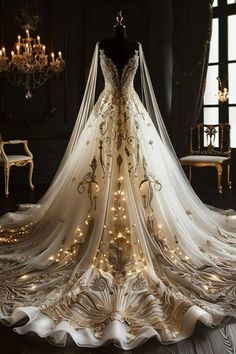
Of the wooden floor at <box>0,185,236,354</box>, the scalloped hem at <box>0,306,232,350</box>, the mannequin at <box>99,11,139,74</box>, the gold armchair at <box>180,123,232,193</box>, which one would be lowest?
the wooden floor at <box>0,185,236,354</box>

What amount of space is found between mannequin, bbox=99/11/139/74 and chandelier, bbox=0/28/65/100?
2.55 metres

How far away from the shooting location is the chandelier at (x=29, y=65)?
5567mm

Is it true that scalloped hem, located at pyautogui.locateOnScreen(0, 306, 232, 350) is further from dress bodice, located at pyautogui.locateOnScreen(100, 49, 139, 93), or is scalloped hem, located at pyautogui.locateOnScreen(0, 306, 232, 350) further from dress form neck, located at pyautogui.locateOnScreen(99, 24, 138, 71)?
dress form neck, located at pyautogui.locateOnScreen(99, 24, 138, 71)

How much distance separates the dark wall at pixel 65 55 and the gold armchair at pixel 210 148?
21.9 inches

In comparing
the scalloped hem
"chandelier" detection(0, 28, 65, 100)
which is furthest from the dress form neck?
"chandelier" detection(0, 28, 65, 100)

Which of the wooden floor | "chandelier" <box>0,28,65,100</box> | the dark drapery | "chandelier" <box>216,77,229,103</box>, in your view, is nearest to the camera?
the wooden floor

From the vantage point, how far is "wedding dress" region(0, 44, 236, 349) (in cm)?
211

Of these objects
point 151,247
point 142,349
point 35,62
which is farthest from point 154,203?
point 35,62

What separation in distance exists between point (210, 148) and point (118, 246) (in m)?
3.42

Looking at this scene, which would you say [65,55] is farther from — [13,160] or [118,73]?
[118,73]

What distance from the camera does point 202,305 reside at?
2221 mm

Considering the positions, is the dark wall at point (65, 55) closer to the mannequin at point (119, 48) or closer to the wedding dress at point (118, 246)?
the wedding dress at point (118, 246)

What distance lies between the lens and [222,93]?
5.92 m

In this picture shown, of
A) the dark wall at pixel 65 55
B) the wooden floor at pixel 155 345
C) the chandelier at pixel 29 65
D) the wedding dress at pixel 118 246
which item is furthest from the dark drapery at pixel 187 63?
the wooden floor at pixel 155 345
